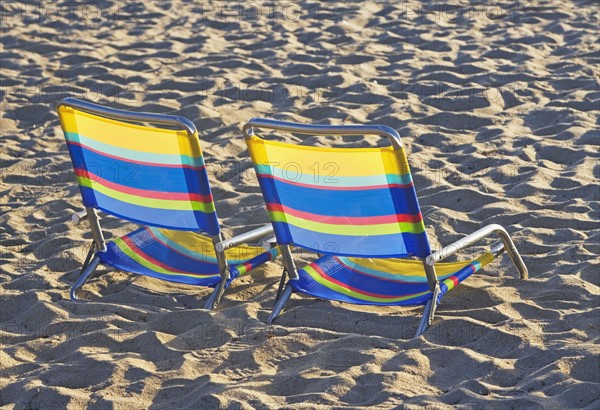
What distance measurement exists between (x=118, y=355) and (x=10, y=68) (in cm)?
502

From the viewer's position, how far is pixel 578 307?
4.19 metres

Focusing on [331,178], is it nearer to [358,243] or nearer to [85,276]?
[358,243]

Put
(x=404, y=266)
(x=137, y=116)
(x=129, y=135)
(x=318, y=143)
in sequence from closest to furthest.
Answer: (x=137, y=116) → (x=129, y=135) → (x=404, y=266) → (x=318, y=143)

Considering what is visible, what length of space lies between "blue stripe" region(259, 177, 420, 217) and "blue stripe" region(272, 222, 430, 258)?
108 mm

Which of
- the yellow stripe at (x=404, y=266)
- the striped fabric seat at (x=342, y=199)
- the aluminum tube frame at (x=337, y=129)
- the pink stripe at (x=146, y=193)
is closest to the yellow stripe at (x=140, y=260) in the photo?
the pink stripe at (x=146, y=193)

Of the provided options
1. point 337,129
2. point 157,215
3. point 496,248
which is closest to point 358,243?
point 337,129

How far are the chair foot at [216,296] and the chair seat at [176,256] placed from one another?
2 cm

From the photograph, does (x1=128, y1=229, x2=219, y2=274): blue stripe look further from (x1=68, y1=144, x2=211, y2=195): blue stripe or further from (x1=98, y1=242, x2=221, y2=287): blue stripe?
(x1=68, y1=144, x2=211, y2=195): blue stripe

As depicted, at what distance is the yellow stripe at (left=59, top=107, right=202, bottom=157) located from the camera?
13.5 ft

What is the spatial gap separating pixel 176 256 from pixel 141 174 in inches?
21.1

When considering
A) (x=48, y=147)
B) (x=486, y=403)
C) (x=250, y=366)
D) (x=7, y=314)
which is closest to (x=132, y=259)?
(x=7, y=314)

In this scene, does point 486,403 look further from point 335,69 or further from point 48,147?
point 335,69

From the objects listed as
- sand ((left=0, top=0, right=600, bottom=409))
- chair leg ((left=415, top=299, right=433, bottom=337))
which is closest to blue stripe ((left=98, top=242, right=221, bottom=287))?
sand ((left=0, top=0, right=600, bottom=409))

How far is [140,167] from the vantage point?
430cm
